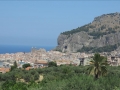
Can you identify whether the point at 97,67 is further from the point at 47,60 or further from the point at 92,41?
the point at 92,41

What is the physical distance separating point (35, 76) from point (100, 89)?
2539 centimetres

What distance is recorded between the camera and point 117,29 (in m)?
192

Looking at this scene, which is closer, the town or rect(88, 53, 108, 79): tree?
rect(88, 53, 108, 79): tree

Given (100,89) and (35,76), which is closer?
(100,89)

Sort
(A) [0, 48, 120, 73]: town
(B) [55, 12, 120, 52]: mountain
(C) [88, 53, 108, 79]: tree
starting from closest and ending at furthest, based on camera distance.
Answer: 1. (C) [88, 53, 108, 79]: tree
2. (A) [0, 48, 120, 73]: town
3. (B) [55, 12, 120, 52]: mountain

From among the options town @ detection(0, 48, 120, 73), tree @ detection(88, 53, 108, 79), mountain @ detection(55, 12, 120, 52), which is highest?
mountain @ detection(55, 12, 120, 52)

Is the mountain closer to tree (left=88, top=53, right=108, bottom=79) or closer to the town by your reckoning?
the town

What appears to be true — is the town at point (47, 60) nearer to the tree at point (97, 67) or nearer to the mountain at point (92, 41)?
the mountain at point (92, 41)

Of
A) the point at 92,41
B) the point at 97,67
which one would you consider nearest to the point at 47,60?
the point at 92,41

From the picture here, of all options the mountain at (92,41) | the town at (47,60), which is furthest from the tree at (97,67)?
the mountain at (92,41)

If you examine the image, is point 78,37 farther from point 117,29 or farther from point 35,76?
point 35,76

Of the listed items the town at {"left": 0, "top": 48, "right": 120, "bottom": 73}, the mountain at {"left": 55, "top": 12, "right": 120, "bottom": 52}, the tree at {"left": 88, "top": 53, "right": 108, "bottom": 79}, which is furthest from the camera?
the mountain at {"left": 55, "top": 12, "right": 120, "bottom": 52}

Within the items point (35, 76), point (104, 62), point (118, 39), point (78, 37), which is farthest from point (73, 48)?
point (104, 62)

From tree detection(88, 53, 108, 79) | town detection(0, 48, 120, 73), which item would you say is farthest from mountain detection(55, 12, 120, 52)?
tree detection(88, 53, 108, 79)
